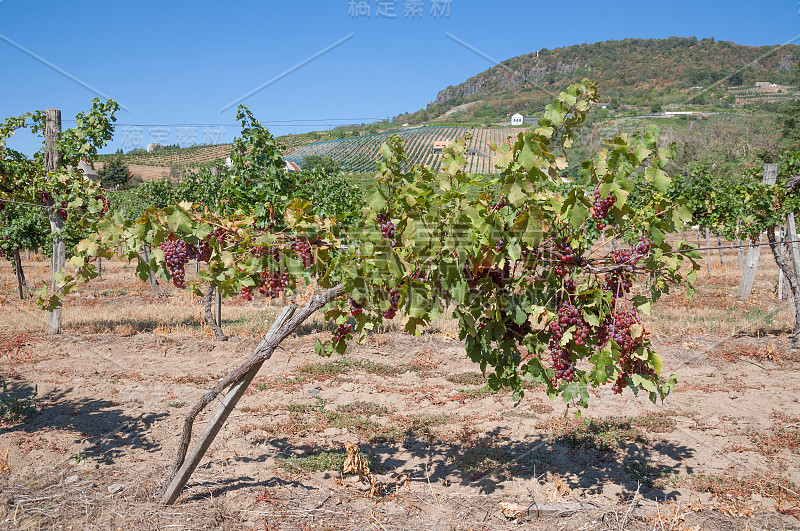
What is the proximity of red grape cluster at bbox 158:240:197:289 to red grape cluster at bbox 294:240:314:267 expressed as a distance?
0.72 m

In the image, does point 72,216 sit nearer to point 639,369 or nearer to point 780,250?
point 639,369

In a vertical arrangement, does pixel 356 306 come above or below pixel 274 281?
below

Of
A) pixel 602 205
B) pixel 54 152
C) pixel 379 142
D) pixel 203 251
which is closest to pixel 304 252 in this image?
pixel 203 251

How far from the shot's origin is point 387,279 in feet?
9.34

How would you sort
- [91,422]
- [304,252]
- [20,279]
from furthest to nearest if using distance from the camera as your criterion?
1. [20,279]
2. [91,422]
3. [304,252]

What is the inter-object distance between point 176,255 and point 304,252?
0.82 metres

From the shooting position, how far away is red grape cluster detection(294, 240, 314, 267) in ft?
10.8

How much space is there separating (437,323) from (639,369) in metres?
7.49

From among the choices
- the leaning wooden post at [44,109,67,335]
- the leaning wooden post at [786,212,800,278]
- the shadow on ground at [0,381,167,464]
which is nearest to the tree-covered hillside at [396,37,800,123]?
the leaning wooden post at [786,212,800,278]

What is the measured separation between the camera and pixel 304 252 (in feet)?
11.0

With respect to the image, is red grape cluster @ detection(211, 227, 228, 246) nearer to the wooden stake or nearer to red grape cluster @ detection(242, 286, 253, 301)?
red grape cluster @ detection(242, 286, 253, 301)

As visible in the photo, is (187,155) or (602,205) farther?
(187,155)

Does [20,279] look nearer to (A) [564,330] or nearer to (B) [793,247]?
(A) [564,330]

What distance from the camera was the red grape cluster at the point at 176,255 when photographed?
127 inches
